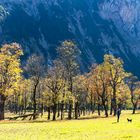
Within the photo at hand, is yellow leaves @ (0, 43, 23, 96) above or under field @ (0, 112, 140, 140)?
above

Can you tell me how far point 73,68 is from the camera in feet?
334

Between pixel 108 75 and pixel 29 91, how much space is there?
138 ft

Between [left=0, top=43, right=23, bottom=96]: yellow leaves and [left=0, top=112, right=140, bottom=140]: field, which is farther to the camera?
[left=0, top=43, right=23, bottom=96]: yellow leaves

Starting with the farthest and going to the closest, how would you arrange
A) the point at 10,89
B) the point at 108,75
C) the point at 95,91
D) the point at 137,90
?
the point at 137,90, the point at 95,91, the point at 108,75, the point at 10,89

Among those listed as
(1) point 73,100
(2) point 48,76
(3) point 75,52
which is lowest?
(1) point 73,100

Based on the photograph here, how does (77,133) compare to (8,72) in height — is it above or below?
below

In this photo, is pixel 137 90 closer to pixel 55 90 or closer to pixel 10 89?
pixel 55 90

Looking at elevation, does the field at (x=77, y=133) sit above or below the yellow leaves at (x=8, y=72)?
below

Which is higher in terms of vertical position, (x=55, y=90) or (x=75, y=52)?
(x=75, y=52)

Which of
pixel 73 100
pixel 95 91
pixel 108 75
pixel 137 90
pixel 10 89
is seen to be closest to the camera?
pixel 10 89

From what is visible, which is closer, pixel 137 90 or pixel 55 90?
pixel 55 90

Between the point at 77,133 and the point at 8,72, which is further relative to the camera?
the point at 8,72

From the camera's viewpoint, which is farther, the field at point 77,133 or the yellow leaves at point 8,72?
the yellow leaves at point 8,72

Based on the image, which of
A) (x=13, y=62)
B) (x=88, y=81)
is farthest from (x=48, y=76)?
(x=88, y=81)
